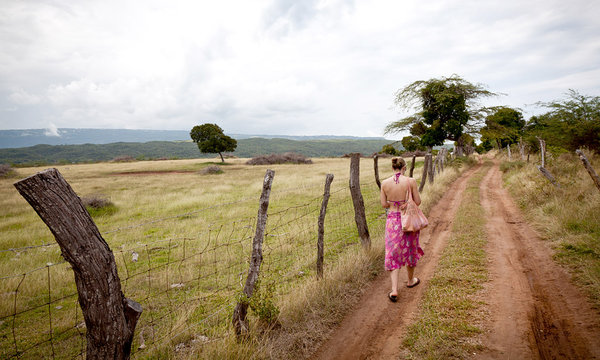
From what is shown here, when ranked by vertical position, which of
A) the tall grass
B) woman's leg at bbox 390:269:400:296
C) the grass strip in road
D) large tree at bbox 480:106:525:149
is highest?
large tree at bbox 480:106:525:149

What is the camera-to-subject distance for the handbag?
479 centimetres

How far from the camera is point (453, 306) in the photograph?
4.36m

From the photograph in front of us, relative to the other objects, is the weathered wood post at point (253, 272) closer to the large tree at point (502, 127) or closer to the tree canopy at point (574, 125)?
the tree canopy at point (574, 125)

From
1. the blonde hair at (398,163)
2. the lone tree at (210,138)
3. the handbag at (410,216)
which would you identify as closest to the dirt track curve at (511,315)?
the handbag at (410,216)

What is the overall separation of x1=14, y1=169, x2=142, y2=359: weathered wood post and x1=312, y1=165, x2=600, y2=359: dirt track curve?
96.3 inches

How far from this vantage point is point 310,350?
3744 mm

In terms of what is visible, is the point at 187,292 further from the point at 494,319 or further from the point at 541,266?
the point at 541,266

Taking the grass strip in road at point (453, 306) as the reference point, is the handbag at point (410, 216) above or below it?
above

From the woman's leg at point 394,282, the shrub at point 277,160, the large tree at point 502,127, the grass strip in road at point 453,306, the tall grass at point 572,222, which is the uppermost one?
the large tree at point 502,127

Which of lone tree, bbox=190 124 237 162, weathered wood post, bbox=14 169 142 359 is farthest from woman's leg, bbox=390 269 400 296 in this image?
lone tree, bbox=190 124 237 162

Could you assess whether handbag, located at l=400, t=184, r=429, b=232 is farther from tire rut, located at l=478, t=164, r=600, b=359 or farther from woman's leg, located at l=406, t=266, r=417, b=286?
tire rut, located at l=478, t=164, r=600, b=359

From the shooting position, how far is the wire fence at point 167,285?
4.35 metres

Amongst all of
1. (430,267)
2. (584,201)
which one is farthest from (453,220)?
(430,267)

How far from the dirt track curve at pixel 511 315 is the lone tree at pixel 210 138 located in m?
47.2
